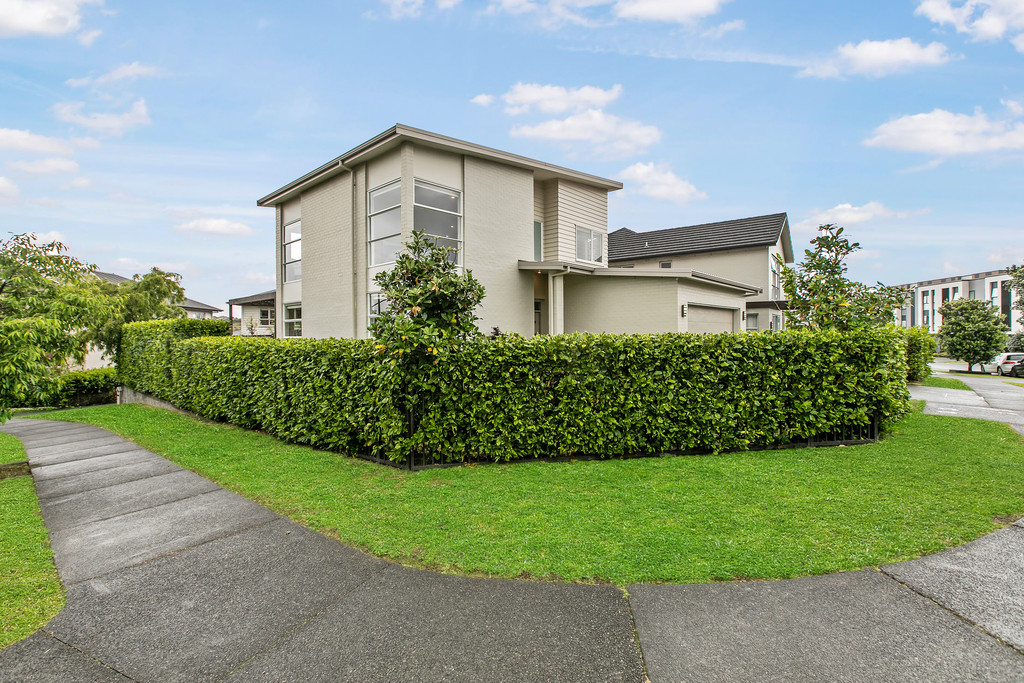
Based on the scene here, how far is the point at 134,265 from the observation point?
21156 mm

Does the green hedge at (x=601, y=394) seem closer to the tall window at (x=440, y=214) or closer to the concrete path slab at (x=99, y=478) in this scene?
the concrete path slab at (x=99, y=478)

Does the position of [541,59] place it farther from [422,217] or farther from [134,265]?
[134,265]

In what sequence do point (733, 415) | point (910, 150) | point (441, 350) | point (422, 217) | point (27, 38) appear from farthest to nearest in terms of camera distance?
point (910, 150) → point (422, 217) → point (27, 38) → point (733, 415) → point (441, 350)

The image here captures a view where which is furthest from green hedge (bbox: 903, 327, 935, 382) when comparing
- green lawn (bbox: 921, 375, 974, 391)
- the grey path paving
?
the grey path paving

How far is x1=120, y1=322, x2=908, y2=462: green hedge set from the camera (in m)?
5.95

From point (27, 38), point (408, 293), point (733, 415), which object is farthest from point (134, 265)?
point (733, 415)

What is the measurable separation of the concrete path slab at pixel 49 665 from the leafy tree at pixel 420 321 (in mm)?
3610

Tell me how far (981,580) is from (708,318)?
12968 millimetres

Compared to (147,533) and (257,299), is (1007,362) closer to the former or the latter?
(147,533)

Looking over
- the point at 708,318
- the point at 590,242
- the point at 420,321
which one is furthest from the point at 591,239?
the point at 420,321

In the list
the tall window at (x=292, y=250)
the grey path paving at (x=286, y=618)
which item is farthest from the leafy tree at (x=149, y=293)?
the grey path paving at (x=286, y=618)

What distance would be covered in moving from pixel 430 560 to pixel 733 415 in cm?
476

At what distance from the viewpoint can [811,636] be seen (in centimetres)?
250

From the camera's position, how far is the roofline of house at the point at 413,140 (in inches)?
431
